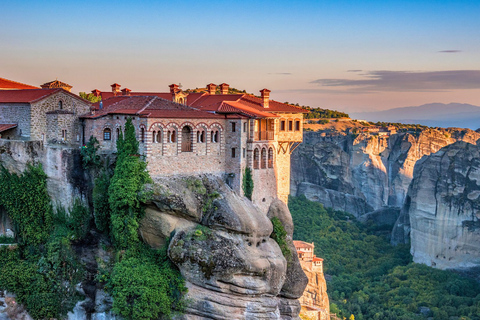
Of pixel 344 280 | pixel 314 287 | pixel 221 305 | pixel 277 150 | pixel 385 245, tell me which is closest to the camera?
pixel 221 305

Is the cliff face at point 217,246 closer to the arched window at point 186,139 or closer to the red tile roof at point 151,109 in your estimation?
the arched window at point 186,139

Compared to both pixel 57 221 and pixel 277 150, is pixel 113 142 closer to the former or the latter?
pixel 57 221

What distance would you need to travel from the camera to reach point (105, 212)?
125 feet

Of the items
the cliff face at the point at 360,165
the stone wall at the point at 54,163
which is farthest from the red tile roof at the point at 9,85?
the cliff face at the point at 360,165

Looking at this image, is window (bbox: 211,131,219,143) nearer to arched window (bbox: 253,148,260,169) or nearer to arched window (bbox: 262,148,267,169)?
arched window (bbox: 253,148,260,169)

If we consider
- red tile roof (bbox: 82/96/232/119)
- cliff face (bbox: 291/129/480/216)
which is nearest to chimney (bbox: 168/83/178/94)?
red tile roof (bbox: 82/96/232/119)

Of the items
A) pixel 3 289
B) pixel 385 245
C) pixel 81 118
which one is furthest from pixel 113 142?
pixel 385 245

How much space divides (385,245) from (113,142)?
4585 centimetres

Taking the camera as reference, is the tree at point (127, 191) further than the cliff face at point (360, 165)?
No

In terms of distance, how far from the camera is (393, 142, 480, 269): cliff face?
64.4m

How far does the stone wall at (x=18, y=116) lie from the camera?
129ft

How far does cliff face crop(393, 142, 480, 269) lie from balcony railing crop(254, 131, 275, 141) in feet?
98.9

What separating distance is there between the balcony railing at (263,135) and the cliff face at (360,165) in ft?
145

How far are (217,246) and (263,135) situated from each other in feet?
28.9
